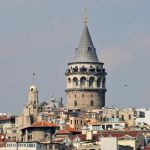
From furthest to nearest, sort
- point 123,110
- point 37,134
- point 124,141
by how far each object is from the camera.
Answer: point 123,110 → point 37,134 → point 124,141

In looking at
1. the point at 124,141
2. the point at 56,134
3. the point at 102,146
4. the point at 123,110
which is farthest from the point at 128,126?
the point at 102,146

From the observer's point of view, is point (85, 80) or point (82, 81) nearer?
point (85, 80)

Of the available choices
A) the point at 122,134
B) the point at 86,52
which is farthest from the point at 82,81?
the point at 122,134

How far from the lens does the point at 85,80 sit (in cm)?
18350

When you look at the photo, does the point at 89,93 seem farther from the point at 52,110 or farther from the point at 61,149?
the point at 61,149

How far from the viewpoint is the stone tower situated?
18312 cm

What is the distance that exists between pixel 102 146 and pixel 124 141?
1252cm

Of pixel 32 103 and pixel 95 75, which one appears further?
pixel 95 75

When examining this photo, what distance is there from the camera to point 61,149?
427 ft

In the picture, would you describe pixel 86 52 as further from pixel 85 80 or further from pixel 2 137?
pixel 2 137

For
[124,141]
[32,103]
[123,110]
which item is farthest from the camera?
[123,110]

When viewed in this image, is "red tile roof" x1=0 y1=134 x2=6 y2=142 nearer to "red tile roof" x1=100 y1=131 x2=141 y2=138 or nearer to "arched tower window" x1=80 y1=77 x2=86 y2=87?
"red tile roof" x1=100 y1=131 x2=141 y2=138

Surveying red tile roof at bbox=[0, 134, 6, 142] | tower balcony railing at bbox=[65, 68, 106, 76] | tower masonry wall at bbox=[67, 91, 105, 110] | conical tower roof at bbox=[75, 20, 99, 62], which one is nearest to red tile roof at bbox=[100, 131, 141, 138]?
red tile roof at bbox=[0, 134, 6, 142]

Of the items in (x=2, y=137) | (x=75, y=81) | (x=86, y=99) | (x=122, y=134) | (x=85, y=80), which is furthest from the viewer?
(x=75, y=81)
